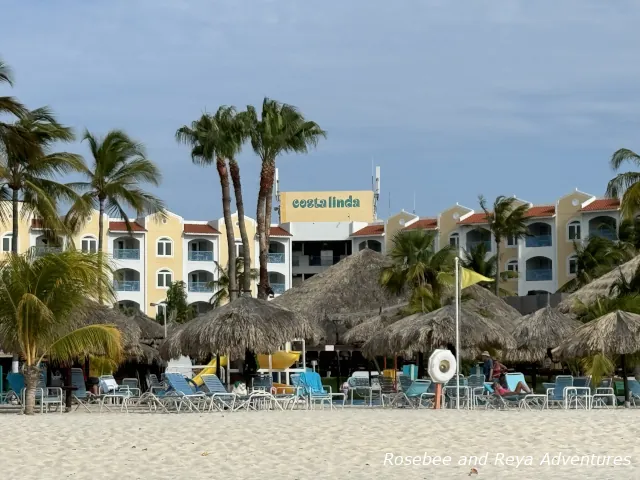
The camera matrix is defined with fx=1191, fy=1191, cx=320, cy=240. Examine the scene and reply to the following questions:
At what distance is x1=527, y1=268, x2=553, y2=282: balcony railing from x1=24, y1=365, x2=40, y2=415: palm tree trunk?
5310 centimetres

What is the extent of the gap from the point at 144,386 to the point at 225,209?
7167mm

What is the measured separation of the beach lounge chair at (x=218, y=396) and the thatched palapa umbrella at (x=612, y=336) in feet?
23.2

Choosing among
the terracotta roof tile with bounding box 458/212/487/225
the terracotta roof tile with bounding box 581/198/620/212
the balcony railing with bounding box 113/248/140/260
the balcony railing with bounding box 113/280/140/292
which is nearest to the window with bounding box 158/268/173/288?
the balcony railing with bounding box 113/280/140/292

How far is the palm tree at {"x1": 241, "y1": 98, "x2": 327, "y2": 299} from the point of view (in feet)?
125

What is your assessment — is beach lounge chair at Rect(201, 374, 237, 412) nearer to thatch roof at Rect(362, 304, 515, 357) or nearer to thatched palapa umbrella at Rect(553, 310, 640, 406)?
thatch roof at Rect(362, 304, 515, 357)

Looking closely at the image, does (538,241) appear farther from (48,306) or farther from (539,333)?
(48,306)

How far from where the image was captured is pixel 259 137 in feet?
127

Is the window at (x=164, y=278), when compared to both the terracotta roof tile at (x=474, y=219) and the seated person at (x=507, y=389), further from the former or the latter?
the seated person at (x=507, y=389)

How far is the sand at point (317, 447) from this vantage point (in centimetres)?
1247

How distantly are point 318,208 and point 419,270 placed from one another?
49273 millimetres

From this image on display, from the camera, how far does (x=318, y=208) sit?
80.6 m

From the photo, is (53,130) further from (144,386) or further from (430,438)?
(430,438)

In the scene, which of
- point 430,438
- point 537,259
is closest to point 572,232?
point 537,259

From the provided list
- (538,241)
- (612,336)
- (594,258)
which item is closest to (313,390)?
(612,336)
